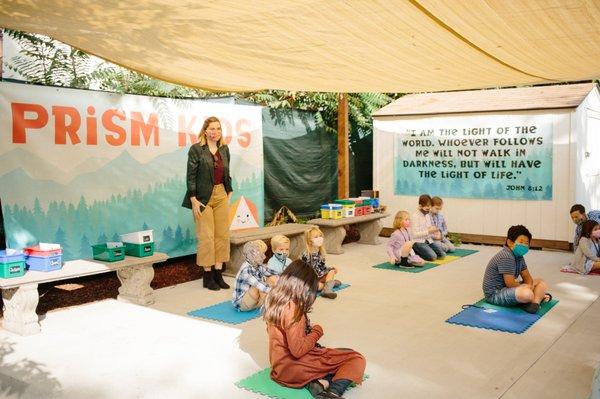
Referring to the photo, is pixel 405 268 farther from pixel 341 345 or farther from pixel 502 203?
pixel 341 345

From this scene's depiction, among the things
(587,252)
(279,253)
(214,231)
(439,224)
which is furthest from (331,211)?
(587,252)

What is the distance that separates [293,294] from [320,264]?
3030 millimetres

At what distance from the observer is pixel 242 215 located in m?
9.19

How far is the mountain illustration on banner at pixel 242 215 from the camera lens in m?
9.02

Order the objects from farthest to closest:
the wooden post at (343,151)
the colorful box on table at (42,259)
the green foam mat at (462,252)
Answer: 1. the wooden post at (343,151)
2. the green foam mat at (462,252)
3. the colorful box on table at (42,259)

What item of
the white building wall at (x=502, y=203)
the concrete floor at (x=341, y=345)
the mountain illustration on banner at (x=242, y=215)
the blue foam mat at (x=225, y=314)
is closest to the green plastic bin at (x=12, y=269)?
the concrete floor at (x=341, y=345)

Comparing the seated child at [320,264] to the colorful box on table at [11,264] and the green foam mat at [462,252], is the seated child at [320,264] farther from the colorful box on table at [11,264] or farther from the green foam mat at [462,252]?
the green foam mat at [462,252]

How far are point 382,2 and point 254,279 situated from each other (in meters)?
2.98

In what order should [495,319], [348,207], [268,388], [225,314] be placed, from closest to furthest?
1. [268,388]
2. [495,319]
3. [225,314]
4. [348,207]

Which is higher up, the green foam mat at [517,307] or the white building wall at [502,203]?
the white building wall at [502,203]

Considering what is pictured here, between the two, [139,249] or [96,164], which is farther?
[96,164]

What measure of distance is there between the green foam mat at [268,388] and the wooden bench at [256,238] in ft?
11.7

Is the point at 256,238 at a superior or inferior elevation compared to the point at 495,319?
superior

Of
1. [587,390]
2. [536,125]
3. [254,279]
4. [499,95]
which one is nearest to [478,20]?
[587,390]
